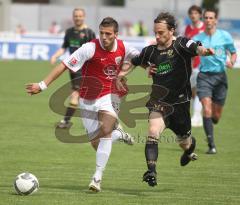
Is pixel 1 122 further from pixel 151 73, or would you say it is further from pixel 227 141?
pixel 151 73

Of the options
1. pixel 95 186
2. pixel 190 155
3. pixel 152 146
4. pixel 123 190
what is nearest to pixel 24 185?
pixel 95 186

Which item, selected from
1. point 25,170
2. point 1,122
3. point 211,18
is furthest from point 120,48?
point 1,122

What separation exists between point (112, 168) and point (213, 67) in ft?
10.8

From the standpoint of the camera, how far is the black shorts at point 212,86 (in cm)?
1366

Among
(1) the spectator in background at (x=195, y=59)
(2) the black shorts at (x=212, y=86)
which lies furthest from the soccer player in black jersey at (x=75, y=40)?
(2) the black shorts at (x=212, y=86)

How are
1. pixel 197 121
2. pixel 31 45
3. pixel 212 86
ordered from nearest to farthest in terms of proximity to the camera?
pixel 212 86 < pixel 197 121 < pixel 31 45

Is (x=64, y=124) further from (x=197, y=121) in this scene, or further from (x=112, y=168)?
(x=112, y=168)

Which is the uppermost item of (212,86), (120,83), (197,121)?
Answer: (120,83)

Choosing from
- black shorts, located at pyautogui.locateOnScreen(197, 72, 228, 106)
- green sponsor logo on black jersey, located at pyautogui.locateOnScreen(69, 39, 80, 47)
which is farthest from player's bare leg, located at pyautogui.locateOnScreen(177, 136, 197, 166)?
green sponsor logo on black jersey, located at pyautogui.locateOnScreen(69, 39, 80, 47)

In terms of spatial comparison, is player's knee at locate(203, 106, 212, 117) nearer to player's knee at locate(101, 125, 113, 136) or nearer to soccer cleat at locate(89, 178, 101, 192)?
player's knee at locate(101, 125, 113, 136)

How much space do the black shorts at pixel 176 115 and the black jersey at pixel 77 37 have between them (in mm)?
6169

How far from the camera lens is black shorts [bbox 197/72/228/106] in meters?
13.7

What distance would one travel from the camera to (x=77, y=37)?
1625cm

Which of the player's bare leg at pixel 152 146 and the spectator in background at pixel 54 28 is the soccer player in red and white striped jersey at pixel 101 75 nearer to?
the player's bare leg at pixel 152 146
